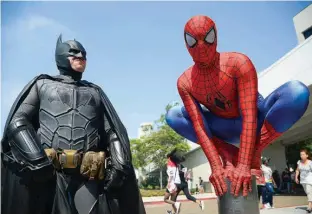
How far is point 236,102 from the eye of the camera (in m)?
4.02

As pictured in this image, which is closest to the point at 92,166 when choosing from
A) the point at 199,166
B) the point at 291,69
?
the point at 291,69

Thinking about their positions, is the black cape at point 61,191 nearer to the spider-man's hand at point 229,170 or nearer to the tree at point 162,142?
the spider-man's hand at point 229,170

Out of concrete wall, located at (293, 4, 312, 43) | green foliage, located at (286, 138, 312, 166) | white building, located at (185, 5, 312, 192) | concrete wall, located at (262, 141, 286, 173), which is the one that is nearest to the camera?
white building, located at (185, 5, 312, 192)

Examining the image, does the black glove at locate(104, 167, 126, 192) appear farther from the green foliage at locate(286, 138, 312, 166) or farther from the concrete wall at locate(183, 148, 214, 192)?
the green foliage at locate(286, 138, 312, 166)

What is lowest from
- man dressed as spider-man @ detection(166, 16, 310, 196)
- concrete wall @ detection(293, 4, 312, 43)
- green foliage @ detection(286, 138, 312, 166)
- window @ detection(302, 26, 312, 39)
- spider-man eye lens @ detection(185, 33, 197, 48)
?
man dressed as spider-man @ detection(166, 16, 310, 196)

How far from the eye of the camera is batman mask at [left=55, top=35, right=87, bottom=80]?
2.96 meters

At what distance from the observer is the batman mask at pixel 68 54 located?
296 centimetres

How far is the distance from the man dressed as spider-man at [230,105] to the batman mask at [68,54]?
1.34 m

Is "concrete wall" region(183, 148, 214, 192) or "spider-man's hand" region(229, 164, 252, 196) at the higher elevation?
"concrete wall" region(183, 148, 214, 192)

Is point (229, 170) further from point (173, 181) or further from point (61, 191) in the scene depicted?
point (173, 181)

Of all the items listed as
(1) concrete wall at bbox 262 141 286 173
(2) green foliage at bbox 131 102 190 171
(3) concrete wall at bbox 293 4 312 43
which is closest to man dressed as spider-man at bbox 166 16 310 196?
(1) concrete wall at bbox 262 141 286 173

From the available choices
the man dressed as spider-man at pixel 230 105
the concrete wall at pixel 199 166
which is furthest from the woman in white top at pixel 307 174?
the concrete wall at pixel 199 166

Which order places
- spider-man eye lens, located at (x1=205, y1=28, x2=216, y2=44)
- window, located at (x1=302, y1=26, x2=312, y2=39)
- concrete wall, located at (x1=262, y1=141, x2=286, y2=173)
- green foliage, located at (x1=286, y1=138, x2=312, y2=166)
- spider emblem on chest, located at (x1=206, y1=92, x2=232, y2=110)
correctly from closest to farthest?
spider-man eye lens, located at (x1=205, y1=28, x2=216, y2=44) → spider emblem on chest, located at (x1=206, y1=92, x2=232, y2=110) → concrete wall, located at (x1=262, y1=141, x2=286, y2=173) → window, located at (x1=302, y1=26, x2=312, y2=39) → green foliage, located at (x1=286, y1=138, x2=312, y2=166)

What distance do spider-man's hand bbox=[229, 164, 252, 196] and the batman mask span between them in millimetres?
1937
